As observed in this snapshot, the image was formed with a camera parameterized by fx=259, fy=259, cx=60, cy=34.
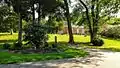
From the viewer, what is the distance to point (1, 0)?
29141 mm

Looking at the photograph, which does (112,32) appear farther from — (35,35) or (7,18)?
(35,35)

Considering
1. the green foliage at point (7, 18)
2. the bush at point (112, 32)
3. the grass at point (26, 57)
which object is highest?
the green foliage at point (7, 18)

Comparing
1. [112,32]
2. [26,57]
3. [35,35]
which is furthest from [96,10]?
[26,57]

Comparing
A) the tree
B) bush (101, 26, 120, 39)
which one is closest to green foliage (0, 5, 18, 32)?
the tree

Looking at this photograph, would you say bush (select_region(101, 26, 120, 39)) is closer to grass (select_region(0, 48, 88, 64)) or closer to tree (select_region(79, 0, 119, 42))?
tree (select_region(79, 0, 119, 42))

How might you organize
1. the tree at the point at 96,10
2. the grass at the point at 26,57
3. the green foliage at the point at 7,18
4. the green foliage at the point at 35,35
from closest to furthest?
the grass at the point at 26,57 → the green foliage at the point at 35,35 → the tree at the point at 96,10 → the green foliage at the point at 7,18

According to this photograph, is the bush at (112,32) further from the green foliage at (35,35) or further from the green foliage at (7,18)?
the green foliage at (35,35)

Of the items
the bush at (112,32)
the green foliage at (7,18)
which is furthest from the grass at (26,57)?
the bush at (112,32)

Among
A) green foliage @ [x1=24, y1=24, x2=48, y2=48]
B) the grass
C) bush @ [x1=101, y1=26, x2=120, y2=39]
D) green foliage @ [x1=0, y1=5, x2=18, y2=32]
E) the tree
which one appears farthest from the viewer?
bush @ [x1=101, y1=26, x2=120, y2=39]

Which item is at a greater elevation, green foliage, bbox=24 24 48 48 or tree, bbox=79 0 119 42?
tree, bbox=79 0 119 42

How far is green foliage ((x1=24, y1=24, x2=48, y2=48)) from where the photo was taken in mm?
20250

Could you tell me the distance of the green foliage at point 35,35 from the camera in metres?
20.2

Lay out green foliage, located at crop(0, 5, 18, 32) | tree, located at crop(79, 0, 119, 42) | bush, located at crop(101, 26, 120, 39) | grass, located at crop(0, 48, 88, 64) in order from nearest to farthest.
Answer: grass, located at crop(0, 48, 88, 64) → tree, located at crop(79, 0, 119, 42) → green foliage, located at crop(0, 5, 18, 32) → bush, located at crop(101, 26, 120, 39)

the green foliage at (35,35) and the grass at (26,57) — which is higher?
the green foliage at (35,35)
